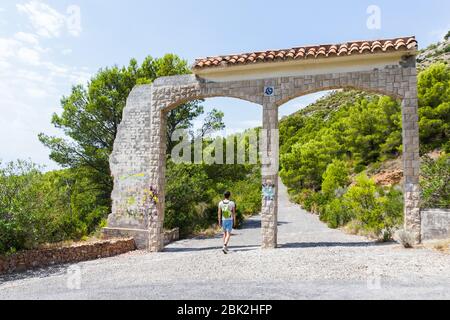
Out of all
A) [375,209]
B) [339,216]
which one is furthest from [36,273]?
[339,216]

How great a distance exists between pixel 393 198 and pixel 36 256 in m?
11.3

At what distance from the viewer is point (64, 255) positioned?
963cm

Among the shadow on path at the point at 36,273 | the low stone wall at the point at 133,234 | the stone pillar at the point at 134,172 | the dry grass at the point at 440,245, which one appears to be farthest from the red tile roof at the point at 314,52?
the shadow on path at the point at 36,273

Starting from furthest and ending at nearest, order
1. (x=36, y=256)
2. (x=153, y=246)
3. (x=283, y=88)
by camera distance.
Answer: (x=153, y=246) → (x=283, y=88) → (x=36, y=256)

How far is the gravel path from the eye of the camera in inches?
218

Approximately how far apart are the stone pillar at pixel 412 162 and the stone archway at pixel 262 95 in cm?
2

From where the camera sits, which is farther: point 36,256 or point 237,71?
point 237,71

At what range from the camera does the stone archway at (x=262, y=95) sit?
9117 mm

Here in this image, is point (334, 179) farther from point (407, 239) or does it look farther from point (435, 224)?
point (407, 239)

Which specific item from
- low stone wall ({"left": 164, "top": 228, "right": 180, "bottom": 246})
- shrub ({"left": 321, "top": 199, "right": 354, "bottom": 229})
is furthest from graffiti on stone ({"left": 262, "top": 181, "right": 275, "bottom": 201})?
shrub ({"left": 321, "top": 199, "right": 354, "bottom": 229})

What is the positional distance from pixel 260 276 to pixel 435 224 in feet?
17.4

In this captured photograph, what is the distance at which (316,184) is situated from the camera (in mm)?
34031
